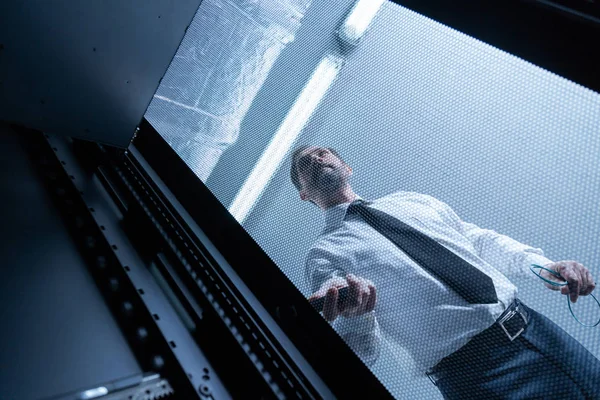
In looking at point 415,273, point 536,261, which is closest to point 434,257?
point 415,273

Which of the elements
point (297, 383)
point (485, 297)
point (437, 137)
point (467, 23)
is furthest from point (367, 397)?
point (467, 23)

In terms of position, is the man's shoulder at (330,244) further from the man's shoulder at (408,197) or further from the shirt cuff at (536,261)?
the shirt cuff at (536,261)

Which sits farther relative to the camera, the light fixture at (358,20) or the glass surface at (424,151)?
the light fixture at (358,20)

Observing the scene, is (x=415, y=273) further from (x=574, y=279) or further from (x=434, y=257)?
(x=574, y=279)

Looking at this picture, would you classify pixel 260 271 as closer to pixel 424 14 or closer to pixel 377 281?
pixel 377 281

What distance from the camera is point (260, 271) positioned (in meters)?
0.78

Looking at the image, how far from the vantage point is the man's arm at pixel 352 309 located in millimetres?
619

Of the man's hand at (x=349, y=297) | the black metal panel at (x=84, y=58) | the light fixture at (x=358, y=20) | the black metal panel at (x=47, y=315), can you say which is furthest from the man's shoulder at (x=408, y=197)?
the black metal panel at (x=84, y=58)

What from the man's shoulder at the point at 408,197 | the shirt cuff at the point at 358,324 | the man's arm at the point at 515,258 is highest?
the man's arm at the point at 515,258

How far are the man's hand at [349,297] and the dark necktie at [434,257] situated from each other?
9cm

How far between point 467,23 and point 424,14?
0.08m

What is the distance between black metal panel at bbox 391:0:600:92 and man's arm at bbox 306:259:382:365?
1.37 ft

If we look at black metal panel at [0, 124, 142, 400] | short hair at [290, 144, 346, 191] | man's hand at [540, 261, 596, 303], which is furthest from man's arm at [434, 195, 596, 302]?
black metal panel at [0, 124, 142, 400]

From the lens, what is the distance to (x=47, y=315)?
0.70 m
